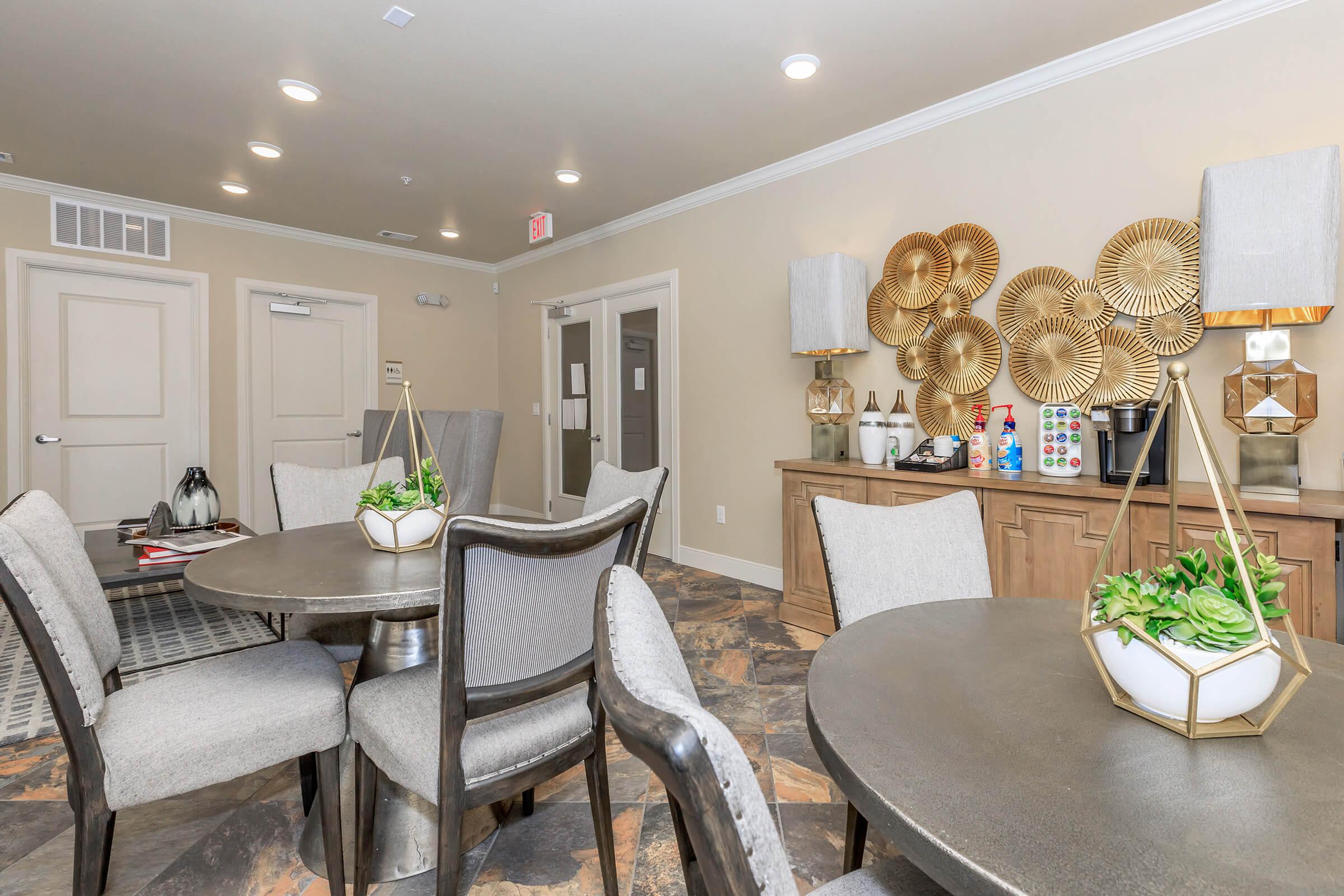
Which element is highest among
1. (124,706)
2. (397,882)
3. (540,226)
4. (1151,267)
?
(540,226)

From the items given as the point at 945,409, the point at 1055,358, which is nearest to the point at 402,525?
the point at 945,409

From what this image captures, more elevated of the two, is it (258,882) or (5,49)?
(5,49)

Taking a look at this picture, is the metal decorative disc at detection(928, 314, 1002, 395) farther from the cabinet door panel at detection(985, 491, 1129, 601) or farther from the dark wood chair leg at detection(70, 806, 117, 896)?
the dark wood chair leg at detection(70, 806, 117, 896)

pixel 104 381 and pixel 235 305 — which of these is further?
pixel 235 305

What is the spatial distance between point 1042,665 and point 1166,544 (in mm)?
1586

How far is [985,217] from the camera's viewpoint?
3.04 m

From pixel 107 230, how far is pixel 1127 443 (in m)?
6.01

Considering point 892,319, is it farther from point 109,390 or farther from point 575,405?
point 109,390

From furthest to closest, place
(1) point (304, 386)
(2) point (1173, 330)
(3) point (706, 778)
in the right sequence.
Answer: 1. (1) point (304, 386)
2. (2) point (1173, 330)
3. (3) point (706, 778)

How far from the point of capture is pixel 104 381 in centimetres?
452

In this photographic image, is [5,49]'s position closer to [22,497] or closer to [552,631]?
[22,497]

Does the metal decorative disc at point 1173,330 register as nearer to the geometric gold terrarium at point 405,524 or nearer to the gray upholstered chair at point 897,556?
the gray upholstered chair at point 897,556

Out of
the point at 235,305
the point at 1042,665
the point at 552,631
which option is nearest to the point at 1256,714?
the point at 1042,665

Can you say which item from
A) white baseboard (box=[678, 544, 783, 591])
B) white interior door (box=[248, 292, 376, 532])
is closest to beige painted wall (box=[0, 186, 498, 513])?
white interior door (box=[248, 292, 376, 532])
